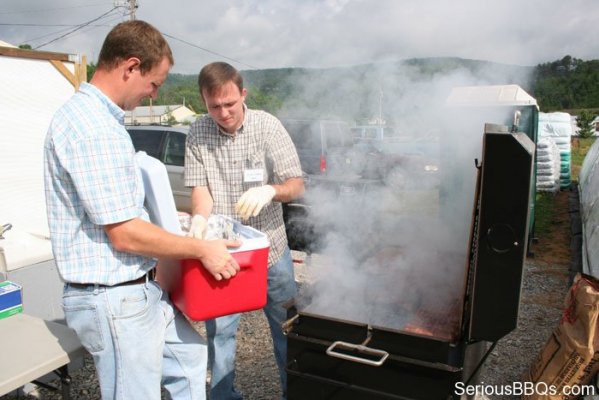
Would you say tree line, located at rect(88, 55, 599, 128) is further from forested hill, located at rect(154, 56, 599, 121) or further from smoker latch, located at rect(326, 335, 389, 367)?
smoker latch, located at rect(326, 335, 389, 367)

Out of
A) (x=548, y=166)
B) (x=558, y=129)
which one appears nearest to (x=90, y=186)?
(x=548, y=166)

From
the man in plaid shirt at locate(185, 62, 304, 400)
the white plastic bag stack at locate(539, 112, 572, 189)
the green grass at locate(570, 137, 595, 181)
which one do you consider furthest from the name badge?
the green grass at locate(570, 137, 595, 181)

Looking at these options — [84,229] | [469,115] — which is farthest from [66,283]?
[469,115]

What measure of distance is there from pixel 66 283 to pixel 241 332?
2615 millimetres

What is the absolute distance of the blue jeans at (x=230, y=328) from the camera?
245 cm

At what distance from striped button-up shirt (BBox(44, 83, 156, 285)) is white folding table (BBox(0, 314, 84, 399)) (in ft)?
2.28

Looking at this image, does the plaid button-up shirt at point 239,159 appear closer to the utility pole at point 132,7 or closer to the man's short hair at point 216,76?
the man's short hair at point 216,76

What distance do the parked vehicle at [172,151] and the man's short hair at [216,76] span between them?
5.95m

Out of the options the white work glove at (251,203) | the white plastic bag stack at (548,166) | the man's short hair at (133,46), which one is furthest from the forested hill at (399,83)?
the white plastic bag stack at (548,166)

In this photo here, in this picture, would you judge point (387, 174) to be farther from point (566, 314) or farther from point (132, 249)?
point (132, 249)

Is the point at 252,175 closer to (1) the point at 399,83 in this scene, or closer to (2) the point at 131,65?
(2) the point at 131,65

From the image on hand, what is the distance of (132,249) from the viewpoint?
152cm

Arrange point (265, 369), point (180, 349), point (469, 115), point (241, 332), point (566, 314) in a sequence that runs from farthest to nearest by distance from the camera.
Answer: point (469, 115) < point (241, 332) < point (265, 369) < point (566, 314) < point (180, 349)

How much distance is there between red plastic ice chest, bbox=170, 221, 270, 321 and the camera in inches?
68.5
